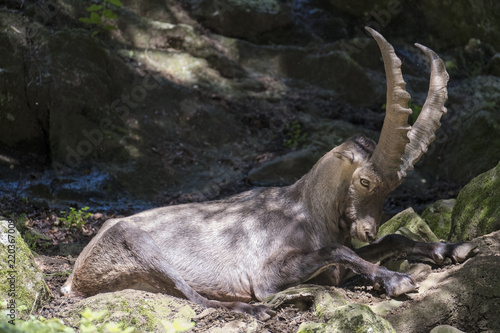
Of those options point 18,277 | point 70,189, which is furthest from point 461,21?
point 18,277

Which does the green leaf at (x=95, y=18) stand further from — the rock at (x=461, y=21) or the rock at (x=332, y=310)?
the rock at (x=461, y=21)

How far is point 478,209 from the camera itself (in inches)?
254

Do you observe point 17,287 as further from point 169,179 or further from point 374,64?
point 374,64

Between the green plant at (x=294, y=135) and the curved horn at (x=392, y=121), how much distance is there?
6.94 metres

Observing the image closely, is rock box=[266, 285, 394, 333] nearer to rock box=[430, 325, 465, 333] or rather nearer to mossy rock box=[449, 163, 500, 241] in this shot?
rock box=[430, 325, 465, 333]

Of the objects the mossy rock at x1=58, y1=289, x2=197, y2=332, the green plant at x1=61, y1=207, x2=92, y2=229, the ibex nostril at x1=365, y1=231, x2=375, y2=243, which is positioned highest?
the ibex nostril at x1=365, y1=231, x2=375, y2=243

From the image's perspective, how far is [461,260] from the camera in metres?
5.64

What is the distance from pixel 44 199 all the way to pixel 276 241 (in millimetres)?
5294

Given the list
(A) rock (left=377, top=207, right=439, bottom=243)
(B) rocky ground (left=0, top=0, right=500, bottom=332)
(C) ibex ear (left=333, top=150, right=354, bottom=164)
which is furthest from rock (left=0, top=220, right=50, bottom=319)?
(A) rock (left=377, top=207, right=439, bottom=243)

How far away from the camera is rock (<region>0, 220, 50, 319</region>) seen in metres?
4.90

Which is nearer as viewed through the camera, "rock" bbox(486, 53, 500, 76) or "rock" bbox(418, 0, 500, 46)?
"rock" bbox(486, 53, 500, 76)

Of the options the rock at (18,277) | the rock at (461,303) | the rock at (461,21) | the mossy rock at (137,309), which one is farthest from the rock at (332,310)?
Result: the rock at (461,21)

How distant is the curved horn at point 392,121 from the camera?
5.38 meters

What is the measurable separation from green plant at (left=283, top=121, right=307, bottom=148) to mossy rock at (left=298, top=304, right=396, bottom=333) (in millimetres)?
8500
